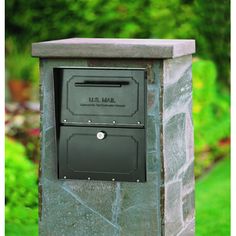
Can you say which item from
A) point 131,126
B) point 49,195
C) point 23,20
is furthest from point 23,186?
point 23,20

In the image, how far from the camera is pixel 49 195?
537 centimetres

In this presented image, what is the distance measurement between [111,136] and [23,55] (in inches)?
238

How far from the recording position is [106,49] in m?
5.10

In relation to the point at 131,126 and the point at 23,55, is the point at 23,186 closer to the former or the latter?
the point at 131,126

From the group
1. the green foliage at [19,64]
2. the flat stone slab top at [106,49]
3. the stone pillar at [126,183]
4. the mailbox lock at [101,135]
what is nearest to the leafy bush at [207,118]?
the green foliage at [19,64]

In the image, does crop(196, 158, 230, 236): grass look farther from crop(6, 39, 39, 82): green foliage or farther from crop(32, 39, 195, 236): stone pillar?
crop(6, 39, 39, 82): green foliage

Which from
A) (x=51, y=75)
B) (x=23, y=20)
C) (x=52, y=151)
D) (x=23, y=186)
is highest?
(x=23, y=20)

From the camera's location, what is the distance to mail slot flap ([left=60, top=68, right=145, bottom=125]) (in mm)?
5109

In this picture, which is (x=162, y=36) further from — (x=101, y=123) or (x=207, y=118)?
(x=101, y=123)

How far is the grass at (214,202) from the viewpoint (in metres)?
7.23

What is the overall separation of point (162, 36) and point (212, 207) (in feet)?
9.94

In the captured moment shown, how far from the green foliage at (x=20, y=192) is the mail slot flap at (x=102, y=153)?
1.97 meters

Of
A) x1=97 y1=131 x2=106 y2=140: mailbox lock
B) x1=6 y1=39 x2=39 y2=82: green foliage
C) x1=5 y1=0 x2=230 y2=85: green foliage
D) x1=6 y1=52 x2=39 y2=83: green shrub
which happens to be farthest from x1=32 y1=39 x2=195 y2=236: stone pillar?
x1=6 y1=52 x2=39 y2=83: green shrub

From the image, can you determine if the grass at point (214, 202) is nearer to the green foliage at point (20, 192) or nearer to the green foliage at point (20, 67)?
the green foliage at point (20, 192)
